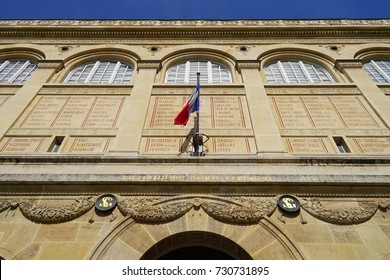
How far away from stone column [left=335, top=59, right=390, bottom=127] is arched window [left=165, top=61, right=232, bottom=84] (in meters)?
4.65

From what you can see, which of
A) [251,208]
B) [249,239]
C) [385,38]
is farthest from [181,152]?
[385,38]

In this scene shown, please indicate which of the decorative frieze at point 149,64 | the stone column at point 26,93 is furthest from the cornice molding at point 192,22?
the stone column at point 26,93

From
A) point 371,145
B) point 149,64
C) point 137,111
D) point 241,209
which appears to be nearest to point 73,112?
point 137,111

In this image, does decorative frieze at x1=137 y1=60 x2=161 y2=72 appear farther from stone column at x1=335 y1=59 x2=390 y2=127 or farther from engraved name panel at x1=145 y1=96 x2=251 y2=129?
stone column at x1=335 y1=59 x2=390 y2=127

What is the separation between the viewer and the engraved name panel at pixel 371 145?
7.95 metres

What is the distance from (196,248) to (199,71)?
8.41 metres

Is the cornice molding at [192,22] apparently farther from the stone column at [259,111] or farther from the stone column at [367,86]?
the stone column at [259,111]

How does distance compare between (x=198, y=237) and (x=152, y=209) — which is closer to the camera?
(x=198, y=237)

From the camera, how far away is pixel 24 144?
27.2 feet

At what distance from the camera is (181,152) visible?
7.96m

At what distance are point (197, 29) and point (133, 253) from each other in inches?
469

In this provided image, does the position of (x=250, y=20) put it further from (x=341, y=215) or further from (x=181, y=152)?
(x=341, y=215)

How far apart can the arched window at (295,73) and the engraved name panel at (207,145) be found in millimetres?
4483

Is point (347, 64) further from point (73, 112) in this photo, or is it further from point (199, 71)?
point (73, 112)
